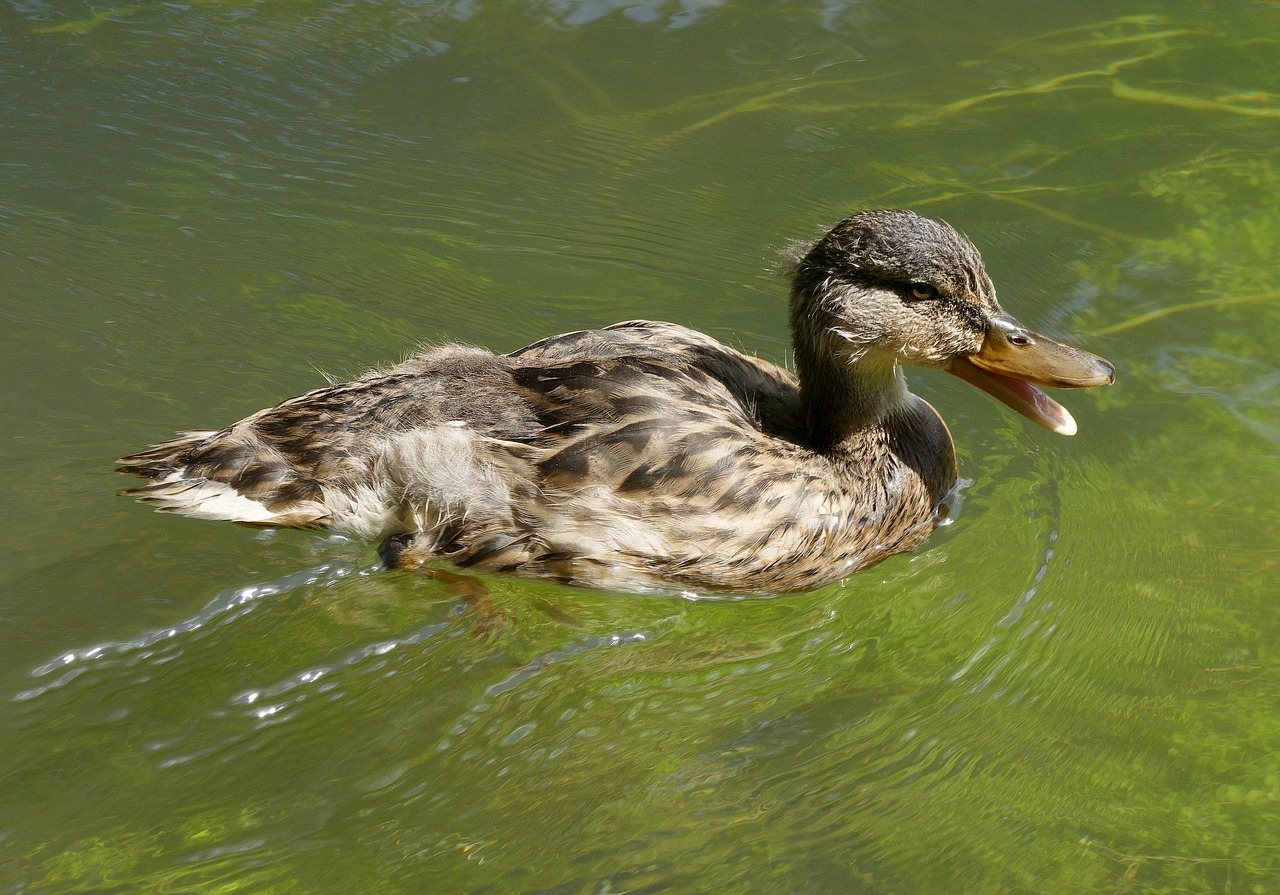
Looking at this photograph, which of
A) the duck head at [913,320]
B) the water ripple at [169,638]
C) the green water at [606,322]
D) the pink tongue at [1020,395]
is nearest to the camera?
the green water at [606,322]

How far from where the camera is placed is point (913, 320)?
4.70m

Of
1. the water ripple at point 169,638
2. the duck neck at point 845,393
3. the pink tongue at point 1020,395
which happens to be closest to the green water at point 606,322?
the water ripple at point 169,638

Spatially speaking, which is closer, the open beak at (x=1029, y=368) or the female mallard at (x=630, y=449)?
the female mallard at (x=630, y=449)

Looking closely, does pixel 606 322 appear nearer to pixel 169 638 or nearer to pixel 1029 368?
pixel 1029 368

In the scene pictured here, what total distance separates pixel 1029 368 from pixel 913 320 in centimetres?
Answer: 47

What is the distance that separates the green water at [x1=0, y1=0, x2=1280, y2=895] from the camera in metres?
Answer: 3.82

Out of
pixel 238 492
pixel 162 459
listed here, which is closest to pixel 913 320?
pixel 238 492

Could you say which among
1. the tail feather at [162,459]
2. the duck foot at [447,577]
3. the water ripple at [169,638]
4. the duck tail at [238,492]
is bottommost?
the duck foot at [447,577]

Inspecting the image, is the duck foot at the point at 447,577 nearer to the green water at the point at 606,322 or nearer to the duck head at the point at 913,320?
the green water at the point at 606,322

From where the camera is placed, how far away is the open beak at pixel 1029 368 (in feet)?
15.3

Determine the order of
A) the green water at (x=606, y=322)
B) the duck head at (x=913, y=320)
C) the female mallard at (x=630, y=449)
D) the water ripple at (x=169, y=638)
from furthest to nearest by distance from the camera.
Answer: the duck head at (x=913, y=320)
the female mallard at (x=630, y=449)
the water ripple at (x=169, y=638)
the green water at (x=606, y=322)

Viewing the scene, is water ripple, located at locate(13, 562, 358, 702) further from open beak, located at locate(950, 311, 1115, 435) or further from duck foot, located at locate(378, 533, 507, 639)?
open beak, located at locate(950, 311, 1115, 435)

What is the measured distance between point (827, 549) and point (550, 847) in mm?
1613

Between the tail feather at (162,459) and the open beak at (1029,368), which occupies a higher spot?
the tail feather at (162,459)
